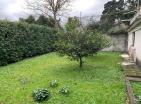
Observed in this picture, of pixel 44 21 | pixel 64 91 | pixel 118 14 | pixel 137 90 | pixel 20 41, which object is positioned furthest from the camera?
pixel 44 21

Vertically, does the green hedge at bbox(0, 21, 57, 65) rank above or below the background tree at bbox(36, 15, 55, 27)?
below

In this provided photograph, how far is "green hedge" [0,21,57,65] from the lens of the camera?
38.5 ft

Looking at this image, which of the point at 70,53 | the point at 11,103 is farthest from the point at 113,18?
the point at 11,103

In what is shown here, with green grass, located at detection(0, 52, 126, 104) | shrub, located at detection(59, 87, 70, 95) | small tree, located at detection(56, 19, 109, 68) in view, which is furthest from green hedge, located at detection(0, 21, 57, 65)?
shrub, located at detection(59, 87, 70, 95)

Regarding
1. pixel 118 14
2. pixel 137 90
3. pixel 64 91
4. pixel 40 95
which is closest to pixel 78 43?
pixel 64 91

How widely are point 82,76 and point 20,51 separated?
5.90 m

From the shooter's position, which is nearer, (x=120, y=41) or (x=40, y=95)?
(x=40, y=95)

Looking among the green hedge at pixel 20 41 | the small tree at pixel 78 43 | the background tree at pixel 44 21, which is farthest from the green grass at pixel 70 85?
the background tree at pixel 44 21

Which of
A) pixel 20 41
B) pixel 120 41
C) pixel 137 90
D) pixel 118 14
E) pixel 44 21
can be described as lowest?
pixel 137 90

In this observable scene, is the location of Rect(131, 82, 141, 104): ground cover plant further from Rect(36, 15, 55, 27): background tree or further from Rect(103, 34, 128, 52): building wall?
Rect(36, 15, 55, 27): background tree

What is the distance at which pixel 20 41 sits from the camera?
44.7ft

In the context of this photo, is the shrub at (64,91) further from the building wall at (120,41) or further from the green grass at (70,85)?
the building wall at (120,41)

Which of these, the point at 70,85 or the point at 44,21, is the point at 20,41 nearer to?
the point at 70,85

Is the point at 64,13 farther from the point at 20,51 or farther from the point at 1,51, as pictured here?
the point at 1,51
